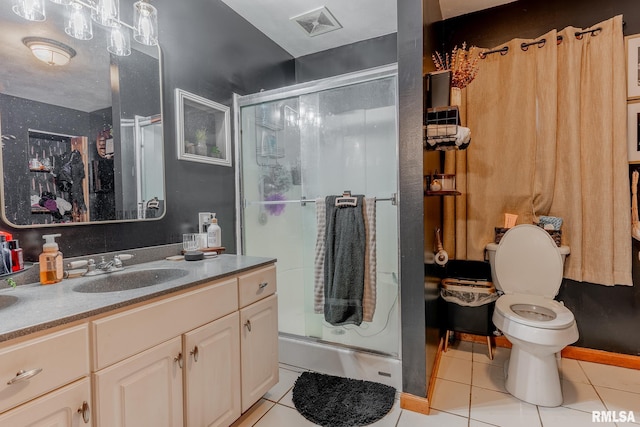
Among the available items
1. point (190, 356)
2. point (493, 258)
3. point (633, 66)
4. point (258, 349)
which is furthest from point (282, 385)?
point (633, 66)

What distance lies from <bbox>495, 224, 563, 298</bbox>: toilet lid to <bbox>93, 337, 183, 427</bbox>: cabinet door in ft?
6.75

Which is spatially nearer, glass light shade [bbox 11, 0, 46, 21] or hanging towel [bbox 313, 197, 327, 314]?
glass light shade [bbox 11, 0, 46, 21]

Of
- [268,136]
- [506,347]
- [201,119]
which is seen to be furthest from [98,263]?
[506,347]

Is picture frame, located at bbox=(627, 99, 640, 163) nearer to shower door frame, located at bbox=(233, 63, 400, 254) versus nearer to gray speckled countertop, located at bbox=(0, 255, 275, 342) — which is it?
shower door frame, located at bbox=(233, 63, 400, 254)

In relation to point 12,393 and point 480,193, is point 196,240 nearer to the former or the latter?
point 12,393

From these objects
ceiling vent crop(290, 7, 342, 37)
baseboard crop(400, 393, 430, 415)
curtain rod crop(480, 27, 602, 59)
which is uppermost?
ceiling vent crop(290, 7, 342, 37)

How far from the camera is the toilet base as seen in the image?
1716 millimetres

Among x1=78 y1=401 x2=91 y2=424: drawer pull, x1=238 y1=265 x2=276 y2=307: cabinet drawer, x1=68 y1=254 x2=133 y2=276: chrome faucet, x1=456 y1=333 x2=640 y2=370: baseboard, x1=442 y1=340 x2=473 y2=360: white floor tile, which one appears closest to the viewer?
x1=78 y1=401 x2=91 y2=424: drawer pull

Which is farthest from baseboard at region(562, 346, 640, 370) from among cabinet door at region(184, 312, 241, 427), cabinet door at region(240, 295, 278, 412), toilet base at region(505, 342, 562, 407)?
cabinet door at region(184, 312, 241, 427)

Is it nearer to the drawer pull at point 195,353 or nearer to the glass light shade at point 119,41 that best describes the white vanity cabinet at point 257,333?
the drawer pull at point 195,353

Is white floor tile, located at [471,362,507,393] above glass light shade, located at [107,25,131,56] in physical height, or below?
below

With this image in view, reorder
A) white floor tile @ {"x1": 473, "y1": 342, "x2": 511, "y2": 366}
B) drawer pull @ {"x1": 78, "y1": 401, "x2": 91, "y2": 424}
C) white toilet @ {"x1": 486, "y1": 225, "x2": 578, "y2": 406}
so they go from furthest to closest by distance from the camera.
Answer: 1. white floor tile @ {"x1": 473, "y1": 342, "x2": 511, "y2": 366}
2. white toilet @ {"x1": 486, "y1": 225, "x2": 578, "y2": 406}
3. drawer pull @ {"x1": 78, "y1": 401, "x2": 91, "y2": 424}

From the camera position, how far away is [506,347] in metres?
2.40

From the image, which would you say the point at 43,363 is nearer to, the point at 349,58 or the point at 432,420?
the point at 432,420
